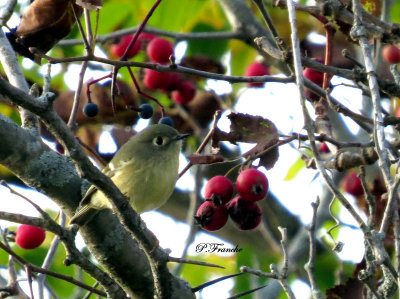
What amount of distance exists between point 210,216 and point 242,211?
0.44 feet

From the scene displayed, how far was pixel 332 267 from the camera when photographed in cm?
554

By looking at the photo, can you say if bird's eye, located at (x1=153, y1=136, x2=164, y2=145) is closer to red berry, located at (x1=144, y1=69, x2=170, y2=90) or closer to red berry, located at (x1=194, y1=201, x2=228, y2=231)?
red berry, located at (x1=144, y1=69, x2=170, y2=90)

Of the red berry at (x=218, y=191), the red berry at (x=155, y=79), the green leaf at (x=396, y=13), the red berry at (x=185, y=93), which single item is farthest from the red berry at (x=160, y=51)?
the green leaf at (x=396, y=13)

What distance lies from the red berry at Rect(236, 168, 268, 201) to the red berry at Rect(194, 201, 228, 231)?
0.16 meters

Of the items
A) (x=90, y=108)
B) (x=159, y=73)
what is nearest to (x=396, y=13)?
(x=159, y=73)

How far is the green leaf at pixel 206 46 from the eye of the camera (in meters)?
6.18

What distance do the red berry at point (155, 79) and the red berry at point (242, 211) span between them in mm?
2001

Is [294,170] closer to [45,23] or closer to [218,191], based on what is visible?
[218,191]

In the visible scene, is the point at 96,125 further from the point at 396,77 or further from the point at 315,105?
the point at 396,77

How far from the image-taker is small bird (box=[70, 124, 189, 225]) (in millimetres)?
4129

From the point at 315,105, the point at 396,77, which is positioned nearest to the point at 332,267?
the point at 315,105

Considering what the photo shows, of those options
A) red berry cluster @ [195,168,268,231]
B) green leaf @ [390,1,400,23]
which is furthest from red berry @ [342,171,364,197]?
green leaf @ [390,1,400,23]

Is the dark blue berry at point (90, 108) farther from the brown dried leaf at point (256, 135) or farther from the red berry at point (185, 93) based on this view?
the red berry at point (185, 93)

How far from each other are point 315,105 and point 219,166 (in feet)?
9.72
